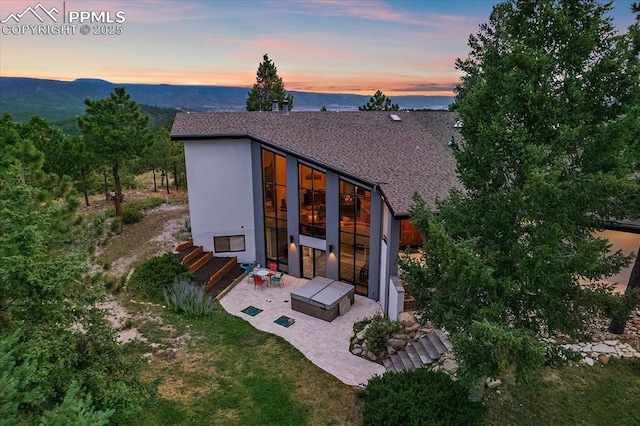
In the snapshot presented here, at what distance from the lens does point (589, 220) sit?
713 centimetres

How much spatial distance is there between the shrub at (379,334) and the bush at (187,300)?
665 centimetres

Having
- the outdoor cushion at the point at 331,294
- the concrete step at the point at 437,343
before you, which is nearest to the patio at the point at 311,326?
the outdoor cushion at the point at 331,294

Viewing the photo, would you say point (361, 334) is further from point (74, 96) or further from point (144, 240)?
point (74, 96)

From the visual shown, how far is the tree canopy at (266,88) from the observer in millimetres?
37156

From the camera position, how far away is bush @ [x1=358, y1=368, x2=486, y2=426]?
7927 mm

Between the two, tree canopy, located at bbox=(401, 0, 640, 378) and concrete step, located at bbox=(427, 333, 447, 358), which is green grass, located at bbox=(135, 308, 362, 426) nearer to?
concrete step, located at bbox=(427, 333, 447, 358)

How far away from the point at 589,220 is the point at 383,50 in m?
23.9

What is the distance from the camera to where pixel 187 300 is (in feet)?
49.3

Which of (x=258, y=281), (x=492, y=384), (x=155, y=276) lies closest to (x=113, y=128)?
(x=155, y=276)

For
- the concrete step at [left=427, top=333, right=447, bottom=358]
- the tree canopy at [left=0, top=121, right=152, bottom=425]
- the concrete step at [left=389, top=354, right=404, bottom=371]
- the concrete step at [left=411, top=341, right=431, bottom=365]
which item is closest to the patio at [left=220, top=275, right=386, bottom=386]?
the concrete step at [left=389, top=354, right=404, bottom=371]

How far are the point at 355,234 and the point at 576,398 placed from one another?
30.9 feet

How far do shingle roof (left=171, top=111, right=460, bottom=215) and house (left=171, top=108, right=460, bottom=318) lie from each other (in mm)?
51

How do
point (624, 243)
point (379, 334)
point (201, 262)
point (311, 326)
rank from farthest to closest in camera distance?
point (201, 262)
point (311, 326)
point (624, 243)
point (379, 334)

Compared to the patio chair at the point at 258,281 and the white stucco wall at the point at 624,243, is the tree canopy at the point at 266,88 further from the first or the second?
the white stucco wall at the point at 624,243
